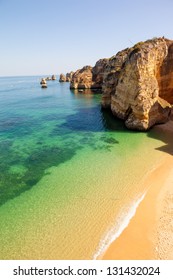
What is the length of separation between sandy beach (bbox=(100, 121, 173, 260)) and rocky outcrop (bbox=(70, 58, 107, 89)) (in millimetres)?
77319

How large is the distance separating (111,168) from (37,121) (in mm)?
25586

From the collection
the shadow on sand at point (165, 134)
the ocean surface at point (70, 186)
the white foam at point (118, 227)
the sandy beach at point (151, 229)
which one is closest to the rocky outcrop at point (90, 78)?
the ocean surface at point (70, 186)

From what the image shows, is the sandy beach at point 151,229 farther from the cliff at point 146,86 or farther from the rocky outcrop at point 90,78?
the rocky outcrop at point 90,78

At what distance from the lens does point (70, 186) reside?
68.3ft

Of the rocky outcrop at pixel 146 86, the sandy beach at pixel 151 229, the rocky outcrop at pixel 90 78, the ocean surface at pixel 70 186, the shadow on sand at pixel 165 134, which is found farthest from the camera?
the rocky outcrop at pixel 90 78

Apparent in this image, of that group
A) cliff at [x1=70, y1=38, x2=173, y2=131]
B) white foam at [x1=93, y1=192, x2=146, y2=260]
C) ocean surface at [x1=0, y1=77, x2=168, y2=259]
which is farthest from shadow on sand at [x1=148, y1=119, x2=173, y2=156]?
white foam at [x1=93, y1=192, x2=146, y2=260]

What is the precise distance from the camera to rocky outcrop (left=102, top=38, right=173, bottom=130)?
33.9m

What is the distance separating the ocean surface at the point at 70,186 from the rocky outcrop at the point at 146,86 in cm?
273

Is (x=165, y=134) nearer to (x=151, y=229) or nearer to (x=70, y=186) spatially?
(x=70, y=186)

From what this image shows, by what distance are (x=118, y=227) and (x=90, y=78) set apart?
86.2 meters

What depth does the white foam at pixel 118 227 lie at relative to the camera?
14.4 meters

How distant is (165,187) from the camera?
20.3 metres

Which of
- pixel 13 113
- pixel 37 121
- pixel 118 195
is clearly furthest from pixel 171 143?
pixel 13 113

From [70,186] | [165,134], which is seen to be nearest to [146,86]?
[165,134]
